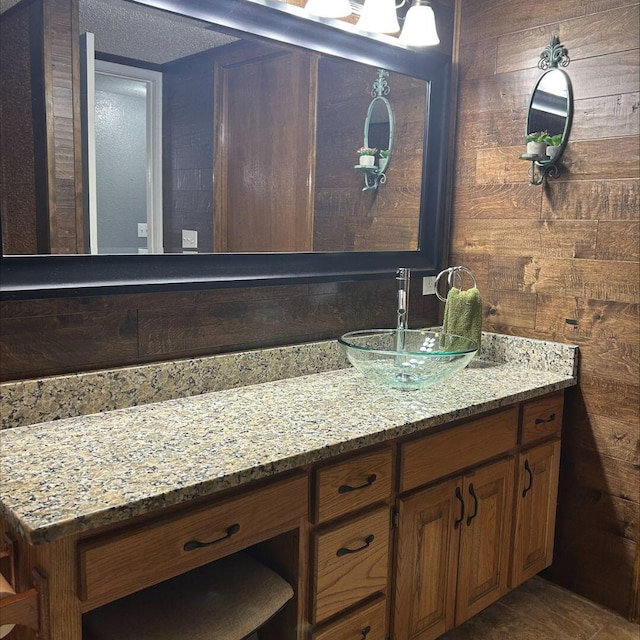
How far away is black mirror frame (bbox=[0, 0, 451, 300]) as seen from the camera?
1.69 metres

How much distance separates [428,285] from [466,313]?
276mm

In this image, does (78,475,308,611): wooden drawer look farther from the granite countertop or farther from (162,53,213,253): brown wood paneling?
(162,53,213,253): brown wood paneling

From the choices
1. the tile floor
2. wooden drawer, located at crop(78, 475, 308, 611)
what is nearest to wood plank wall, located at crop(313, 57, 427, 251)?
wooden drawer, located at crop(78, 475, 308, 611)

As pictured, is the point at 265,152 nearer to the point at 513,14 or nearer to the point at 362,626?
the point at 513,14

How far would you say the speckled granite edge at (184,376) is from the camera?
1658mm

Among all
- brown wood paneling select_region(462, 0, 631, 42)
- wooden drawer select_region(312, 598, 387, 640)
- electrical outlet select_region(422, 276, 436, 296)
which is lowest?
wooden drawer select_region(312, 598, 387, 640)

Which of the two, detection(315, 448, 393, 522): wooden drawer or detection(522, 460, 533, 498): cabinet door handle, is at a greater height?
detection(315, 448, 393, 522): wooden drawer

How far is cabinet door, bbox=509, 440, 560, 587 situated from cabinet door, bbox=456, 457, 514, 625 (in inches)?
2.1

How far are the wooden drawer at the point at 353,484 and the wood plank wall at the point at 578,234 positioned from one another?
3.14 ft

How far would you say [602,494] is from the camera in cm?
234

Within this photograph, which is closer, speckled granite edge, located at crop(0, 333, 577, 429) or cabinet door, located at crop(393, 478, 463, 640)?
speckled granite edge, located at crop(0, 333, 577, 429)

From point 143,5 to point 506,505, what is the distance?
179 cm

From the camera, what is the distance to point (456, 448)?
76.5 inches

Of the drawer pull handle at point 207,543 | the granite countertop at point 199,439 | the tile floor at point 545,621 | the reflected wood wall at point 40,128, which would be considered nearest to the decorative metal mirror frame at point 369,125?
the granite countertop at point 199,439
